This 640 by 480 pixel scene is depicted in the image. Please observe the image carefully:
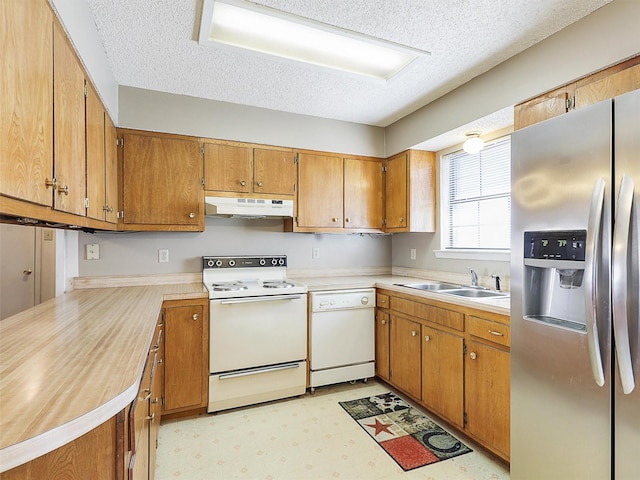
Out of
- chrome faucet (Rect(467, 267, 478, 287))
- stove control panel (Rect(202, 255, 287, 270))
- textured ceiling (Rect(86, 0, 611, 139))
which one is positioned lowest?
chrome faucet (Rect(467, 267, 478, 287))

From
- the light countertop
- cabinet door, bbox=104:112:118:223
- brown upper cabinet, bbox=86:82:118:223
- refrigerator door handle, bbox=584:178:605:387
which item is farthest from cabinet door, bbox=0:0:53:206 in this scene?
refrigerator door handle, bbox=584:178:605:387

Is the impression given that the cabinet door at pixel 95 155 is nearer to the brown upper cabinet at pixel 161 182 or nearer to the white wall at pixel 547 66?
the brown upper cabinet at pixel 161 182

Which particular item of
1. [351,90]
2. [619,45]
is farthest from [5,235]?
[619,45]

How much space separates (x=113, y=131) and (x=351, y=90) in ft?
5.83

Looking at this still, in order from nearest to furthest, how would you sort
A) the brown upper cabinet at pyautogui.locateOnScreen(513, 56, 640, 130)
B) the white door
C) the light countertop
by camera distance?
the light countertop → the brown upper cabinet at pyautogui.locateOnScreen(513, 56, 640, 130) → the white door

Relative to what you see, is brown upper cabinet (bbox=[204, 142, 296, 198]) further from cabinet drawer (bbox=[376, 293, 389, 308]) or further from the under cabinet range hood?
cabinet drawer (bbox=[376, 293, 389, 308])

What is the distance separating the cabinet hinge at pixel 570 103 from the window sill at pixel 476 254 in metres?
1.09

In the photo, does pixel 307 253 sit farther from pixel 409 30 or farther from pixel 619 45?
pixel 619 45

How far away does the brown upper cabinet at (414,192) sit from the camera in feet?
10.7

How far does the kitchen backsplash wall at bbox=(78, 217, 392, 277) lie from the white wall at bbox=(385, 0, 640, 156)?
138cm

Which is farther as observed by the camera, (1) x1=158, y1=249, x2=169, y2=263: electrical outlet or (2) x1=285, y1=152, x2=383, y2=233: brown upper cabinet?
(2) x1=285, y1=152, x2=383, y2=233: brown upper cabinet

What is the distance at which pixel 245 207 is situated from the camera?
2838mm

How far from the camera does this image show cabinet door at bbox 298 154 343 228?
10.6 feet

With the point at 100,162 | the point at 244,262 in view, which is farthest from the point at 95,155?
the point at 244,262
